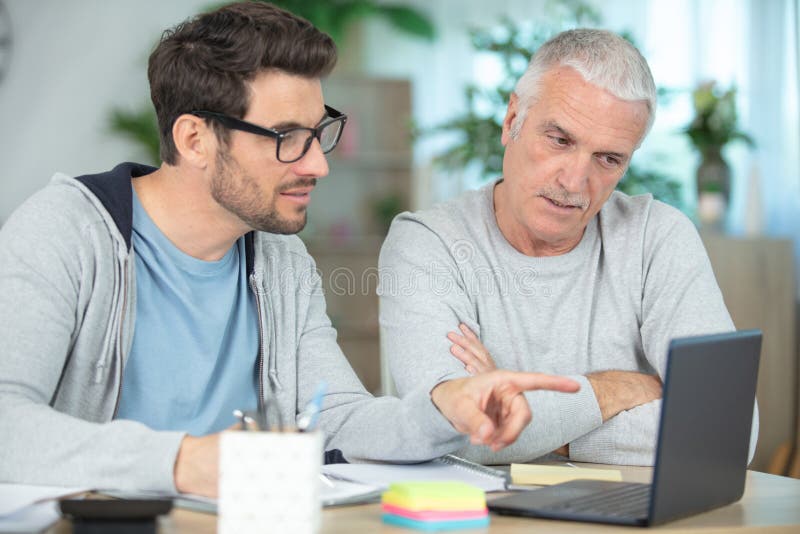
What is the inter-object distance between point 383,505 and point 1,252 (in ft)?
2.34

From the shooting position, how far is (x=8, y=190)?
549cm

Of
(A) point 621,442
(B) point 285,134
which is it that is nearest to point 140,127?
(B) point 285,134

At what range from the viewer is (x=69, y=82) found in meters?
5.68

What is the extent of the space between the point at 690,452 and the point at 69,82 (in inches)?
208

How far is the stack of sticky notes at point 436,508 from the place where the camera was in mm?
1066

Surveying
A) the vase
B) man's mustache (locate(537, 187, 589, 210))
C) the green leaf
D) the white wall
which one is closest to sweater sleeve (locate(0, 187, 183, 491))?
man's mustache (locate(537, 187, 589, 210))

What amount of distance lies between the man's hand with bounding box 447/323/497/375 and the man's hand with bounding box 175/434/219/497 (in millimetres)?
632

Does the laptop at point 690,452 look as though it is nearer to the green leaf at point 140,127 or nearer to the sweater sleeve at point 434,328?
the sweater sleeve at point 434,328

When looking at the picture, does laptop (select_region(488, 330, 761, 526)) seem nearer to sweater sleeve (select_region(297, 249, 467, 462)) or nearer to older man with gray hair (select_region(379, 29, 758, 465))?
sweater sleeve (select_region(297, 249, 467, 462))

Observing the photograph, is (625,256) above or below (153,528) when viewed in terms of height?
above

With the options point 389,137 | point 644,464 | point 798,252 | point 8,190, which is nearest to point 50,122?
point 8,190

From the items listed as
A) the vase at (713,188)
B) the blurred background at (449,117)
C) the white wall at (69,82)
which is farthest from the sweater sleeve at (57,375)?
the white wall at (69,82)

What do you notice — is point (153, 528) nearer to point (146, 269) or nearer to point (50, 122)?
point (146, 269)

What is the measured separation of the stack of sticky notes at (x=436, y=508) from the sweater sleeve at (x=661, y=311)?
0.58m
